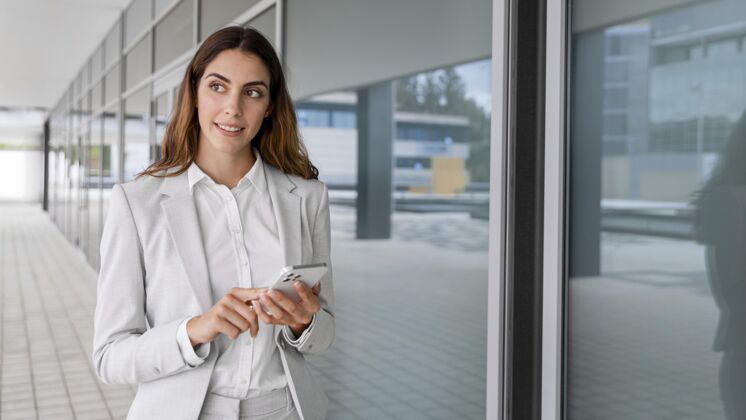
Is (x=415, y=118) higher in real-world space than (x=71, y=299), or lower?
higher

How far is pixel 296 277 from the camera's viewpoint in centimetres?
122

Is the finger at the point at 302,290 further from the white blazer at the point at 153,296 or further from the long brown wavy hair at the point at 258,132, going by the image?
the long brown wavy hair at the point at 258,132

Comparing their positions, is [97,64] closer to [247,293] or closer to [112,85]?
[112,85]

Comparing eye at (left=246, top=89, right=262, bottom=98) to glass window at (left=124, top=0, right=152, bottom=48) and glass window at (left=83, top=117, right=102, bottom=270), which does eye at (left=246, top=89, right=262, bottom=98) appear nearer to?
glass window at (left=124, top=0, right=152, bottom=48)

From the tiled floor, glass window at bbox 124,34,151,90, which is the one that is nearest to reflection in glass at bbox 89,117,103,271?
glass window at bbox 124,34,151,90

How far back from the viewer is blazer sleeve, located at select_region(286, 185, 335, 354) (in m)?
1.39

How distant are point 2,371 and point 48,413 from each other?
102 cm

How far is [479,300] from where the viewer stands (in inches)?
86.3

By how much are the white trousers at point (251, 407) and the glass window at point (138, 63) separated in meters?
6.33

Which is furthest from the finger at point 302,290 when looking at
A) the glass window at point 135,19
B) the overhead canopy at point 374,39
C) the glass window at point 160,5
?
the glass window at point 135,19

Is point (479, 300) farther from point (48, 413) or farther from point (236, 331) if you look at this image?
point (48, 413)

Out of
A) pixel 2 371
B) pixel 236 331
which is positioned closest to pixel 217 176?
pixel 236 331

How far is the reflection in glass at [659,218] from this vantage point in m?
1.50

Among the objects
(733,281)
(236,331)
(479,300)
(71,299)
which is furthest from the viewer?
(71,299)
